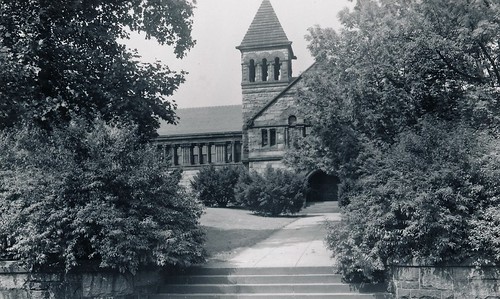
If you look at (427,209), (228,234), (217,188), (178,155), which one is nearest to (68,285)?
(427,209)

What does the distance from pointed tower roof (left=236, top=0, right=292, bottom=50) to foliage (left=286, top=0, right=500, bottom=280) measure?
86.1ft

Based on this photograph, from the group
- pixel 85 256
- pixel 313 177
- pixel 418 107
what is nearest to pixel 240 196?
pixel 313 177

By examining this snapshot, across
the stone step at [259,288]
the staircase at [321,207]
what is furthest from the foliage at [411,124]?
the staircase at [321,207]

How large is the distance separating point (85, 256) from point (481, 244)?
6335mm

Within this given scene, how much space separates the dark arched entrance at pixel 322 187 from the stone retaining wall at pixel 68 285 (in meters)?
25.2

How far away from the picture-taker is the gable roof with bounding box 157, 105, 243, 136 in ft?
143

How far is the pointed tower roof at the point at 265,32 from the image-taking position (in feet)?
130

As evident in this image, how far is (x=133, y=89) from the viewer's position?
12.6 metres

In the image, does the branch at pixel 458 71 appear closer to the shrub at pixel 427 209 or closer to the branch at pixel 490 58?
the branch at pixel 490 58

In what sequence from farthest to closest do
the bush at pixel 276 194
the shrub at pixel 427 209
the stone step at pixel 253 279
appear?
the bush at pixel 276 194 < the stone step at pixel 253 279 < the shrub at pixel 427 209

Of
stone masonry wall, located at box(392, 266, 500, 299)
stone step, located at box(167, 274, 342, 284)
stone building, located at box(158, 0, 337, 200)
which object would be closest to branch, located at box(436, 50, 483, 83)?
stone masonry wall, located at box(392, 266, 500, 299)

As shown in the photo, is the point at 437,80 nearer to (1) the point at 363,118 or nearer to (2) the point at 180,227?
(1) the point at 363,118

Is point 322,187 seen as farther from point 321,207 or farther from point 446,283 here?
point 446,283

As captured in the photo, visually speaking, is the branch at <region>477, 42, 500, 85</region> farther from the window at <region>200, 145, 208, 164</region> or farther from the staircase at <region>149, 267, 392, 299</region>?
the window at <region>200, 145, 208, 164</region>
